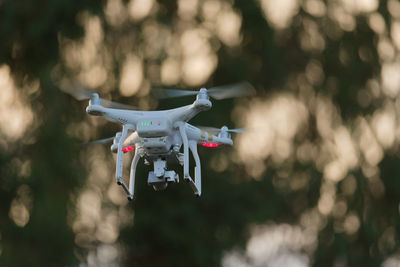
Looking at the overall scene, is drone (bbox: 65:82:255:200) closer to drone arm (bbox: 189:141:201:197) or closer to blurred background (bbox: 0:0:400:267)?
drone arm (bbox: 189:141:201:197)

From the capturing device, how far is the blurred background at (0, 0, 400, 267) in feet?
40.6

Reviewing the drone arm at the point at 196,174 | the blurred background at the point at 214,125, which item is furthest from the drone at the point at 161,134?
the blurred background at the point at 214,125

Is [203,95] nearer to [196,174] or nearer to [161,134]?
[161,134]

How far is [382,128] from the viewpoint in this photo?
13500 millimetres

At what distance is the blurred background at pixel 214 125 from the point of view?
12.4 metres

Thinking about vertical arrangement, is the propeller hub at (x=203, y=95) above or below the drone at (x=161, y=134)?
above

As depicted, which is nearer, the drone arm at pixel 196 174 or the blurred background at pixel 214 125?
the drone arm at pixel 196 174

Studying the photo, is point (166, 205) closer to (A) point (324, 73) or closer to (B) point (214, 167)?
(B) point (214, 167)

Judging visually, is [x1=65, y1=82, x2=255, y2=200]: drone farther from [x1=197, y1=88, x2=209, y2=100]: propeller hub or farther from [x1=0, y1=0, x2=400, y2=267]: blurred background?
[x1=0, y1=0, x2=400, y2=267]: blurred background

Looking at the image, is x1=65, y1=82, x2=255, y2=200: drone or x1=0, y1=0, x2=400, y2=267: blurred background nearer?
x1=65, y1=82, x2=255, y2=200: drone

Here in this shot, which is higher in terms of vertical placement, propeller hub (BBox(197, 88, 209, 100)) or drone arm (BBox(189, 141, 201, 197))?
propeller hub (BBox(197, 88, 209, 100))

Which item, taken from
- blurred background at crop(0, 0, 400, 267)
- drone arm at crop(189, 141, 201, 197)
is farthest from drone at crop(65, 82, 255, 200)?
blurred background at crop(0, 0, 400, 267)

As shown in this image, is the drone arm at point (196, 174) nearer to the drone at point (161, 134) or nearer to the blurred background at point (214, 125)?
the drone at point (161, 134)

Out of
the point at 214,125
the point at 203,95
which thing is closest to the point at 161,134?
the point at 203,95
